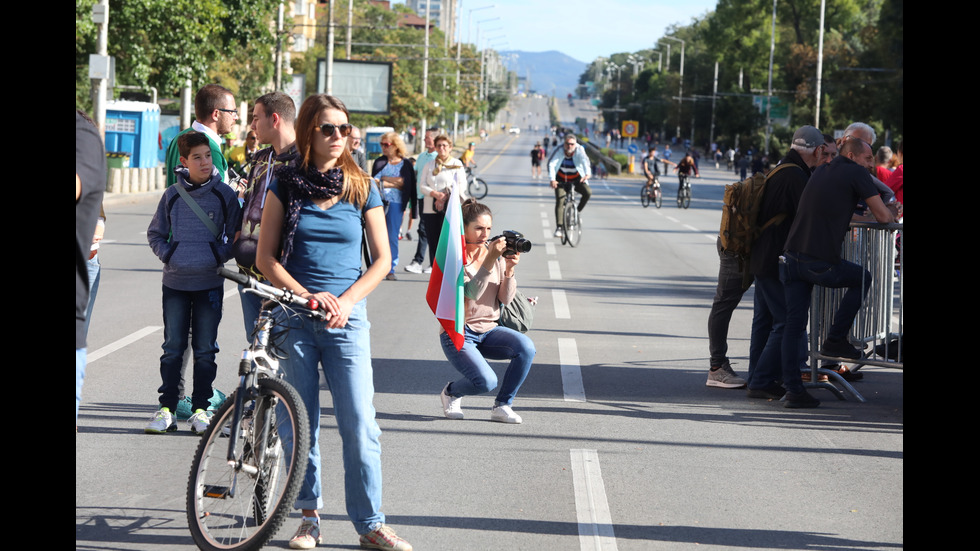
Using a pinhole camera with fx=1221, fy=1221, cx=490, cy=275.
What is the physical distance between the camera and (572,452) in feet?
21.9

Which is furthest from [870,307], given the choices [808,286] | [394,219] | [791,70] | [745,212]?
[791,70]

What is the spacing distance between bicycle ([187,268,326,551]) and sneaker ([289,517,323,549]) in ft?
0.57

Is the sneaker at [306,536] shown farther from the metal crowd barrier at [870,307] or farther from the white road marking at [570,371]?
the metal crowd barrier at [870,307]

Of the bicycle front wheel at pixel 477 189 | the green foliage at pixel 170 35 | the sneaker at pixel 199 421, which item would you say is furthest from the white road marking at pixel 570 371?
the bicycle front wheel at pixel 477 189

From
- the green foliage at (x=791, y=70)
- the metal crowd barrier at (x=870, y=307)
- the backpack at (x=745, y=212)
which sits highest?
the green foliage at (x=791, y=70)

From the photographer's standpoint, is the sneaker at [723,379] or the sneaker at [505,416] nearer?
the sneaker at [505,416]

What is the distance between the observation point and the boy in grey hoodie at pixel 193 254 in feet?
21.7

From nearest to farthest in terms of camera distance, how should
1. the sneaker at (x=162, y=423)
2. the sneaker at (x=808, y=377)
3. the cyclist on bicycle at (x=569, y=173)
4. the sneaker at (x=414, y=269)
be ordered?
1. the sneaker at (x=162, y=423)
2. the sneaker at (x=808, y=377)
3. the sneaker at (x=414, y=269)
4. the cyclist on bicycle at (x=569, y=173)

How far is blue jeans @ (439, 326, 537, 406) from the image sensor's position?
7.23 metres

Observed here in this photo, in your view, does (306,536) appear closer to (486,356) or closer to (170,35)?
(486,356)

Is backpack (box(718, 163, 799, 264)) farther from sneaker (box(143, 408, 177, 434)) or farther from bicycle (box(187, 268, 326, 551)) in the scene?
bicycle (box(187, 268, 326, 551))

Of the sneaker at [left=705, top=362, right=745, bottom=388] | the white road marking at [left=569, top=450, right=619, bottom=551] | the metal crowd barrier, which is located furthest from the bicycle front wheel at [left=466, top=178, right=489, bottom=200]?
the white road marking at [left=569, top=450, right=619, bottom=551]

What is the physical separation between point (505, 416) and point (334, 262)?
3.02 metres

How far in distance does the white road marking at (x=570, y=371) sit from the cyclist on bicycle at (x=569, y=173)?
10.3 metres
